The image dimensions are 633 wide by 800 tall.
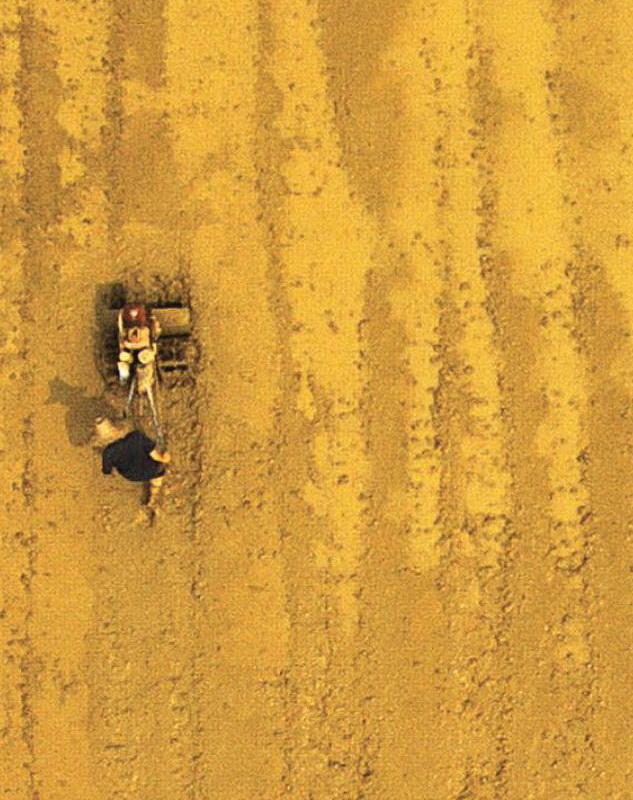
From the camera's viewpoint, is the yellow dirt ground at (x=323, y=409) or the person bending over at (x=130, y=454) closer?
the person bending over at (x=130, y=454)

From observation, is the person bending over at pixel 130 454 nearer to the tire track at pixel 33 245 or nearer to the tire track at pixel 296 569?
the tire track at pixel 33 245

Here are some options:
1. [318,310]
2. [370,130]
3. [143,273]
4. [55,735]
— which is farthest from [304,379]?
[55,735]

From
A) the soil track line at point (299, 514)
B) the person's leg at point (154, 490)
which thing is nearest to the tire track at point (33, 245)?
the person's leg at point (154, 490)

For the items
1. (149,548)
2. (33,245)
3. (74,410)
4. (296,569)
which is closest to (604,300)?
(296,569)

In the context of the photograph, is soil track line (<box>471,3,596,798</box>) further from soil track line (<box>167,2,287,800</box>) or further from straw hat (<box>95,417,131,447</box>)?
straw hat (<box>95,417,131,447</box>)

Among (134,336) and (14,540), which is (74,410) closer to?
(134,336)

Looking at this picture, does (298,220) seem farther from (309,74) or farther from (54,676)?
(54,676)
